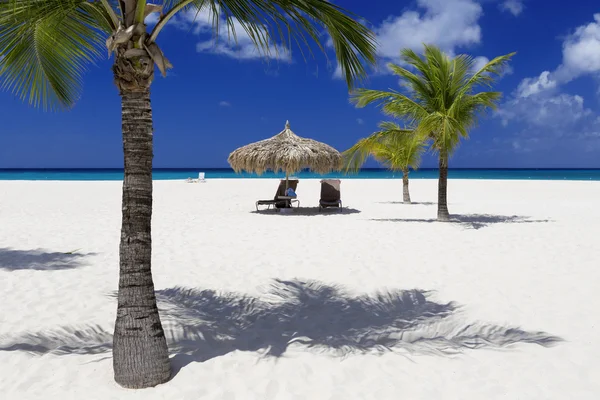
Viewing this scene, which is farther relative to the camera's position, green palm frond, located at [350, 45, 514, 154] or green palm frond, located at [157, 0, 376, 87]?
green palm frond, located at [350, 45, 514, 154]

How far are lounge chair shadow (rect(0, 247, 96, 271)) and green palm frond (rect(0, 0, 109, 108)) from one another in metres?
2.35

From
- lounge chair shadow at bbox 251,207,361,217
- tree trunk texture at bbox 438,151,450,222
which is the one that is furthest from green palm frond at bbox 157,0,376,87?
lounge chair shadow at bbox 251,207,361,217

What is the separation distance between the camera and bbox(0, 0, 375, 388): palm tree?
103 inches

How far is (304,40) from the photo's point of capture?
2979 mm

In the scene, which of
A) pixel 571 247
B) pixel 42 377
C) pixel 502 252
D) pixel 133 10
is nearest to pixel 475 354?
pixel 42 377

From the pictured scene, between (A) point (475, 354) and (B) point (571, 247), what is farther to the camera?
(B) point (571, 247)

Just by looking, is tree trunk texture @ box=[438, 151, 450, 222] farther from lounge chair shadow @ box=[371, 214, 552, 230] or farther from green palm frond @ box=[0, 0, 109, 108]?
green palm frond @ box=[0, 0, 109, 108]

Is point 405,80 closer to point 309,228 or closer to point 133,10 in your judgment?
point 309,228

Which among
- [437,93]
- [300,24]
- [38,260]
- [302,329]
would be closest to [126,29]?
[300,24]

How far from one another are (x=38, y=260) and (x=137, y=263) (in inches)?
160

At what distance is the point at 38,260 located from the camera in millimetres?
5980

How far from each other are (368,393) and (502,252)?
479 centimetres

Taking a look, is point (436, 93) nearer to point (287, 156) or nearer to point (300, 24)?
point (287, 156)

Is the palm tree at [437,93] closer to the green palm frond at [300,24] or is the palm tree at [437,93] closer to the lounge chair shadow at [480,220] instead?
the lounge chair shadow at [480,220]
